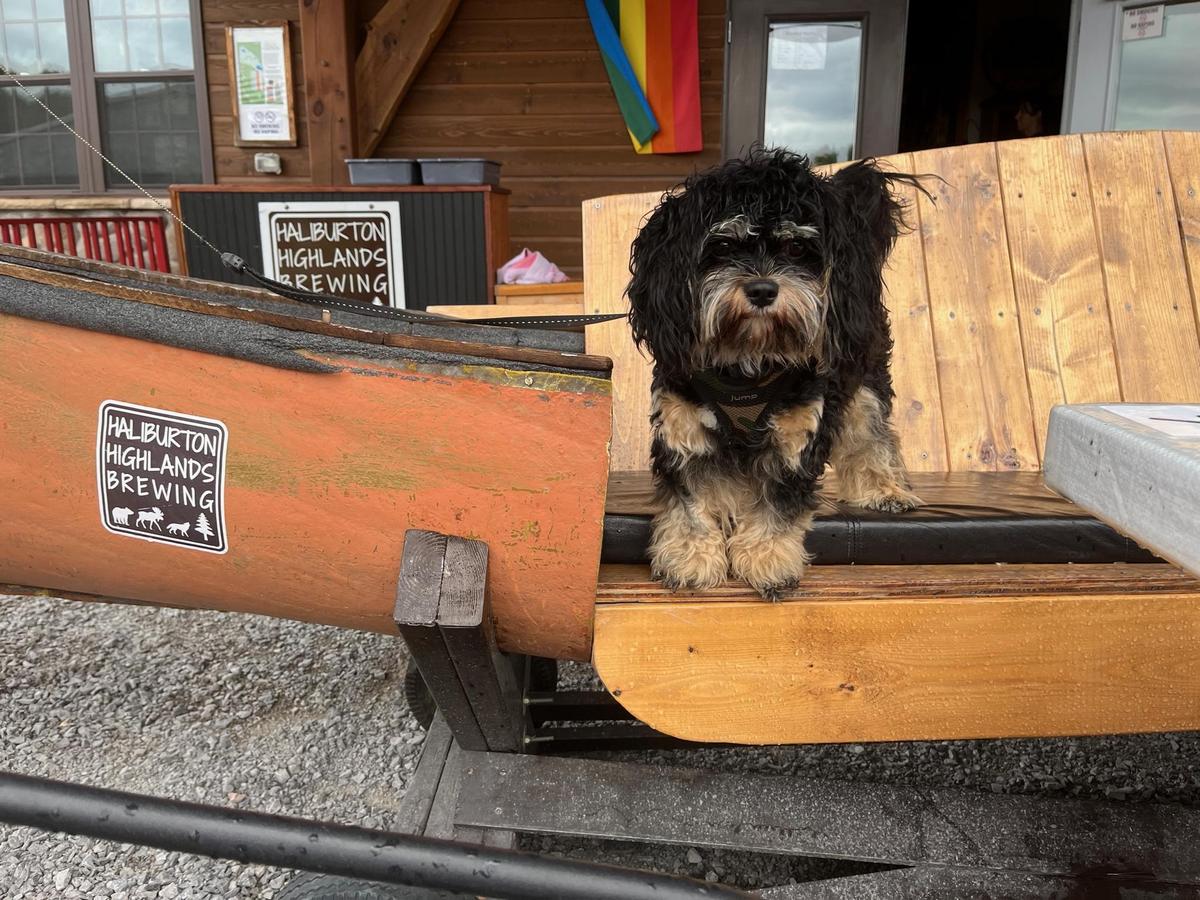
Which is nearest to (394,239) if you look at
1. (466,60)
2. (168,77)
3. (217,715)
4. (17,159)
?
(466,60)

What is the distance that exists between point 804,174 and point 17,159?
26.3ft

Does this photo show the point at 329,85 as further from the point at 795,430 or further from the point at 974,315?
the point at 795,430

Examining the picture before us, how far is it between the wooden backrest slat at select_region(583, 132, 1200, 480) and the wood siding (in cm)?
378

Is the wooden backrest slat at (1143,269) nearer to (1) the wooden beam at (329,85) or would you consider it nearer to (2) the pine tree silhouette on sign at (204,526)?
(2) the pine tree silhouette on sign at (204,526)

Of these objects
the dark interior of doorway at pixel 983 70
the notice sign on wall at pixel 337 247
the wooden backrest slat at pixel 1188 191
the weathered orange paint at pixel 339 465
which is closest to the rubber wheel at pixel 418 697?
the weathered orange paint at pixel 339 465

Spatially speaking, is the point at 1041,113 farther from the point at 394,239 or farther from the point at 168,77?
the point at 168,77

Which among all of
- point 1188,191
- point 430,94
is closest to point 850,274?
point 1188,191

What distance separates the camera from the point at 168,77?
6.64 metres

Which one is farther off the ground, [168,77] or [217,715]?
[168,77]

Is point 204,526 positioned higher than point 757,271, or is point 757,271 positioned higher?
point 757,271

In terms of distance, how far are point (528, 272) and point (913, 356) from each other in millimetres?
3235

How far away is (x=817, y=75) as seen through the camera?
241 inches

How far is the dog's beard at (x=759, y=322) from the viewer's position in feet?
5.09

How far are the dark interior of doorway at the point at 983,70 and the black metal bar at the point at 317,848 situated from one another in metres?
9.09
